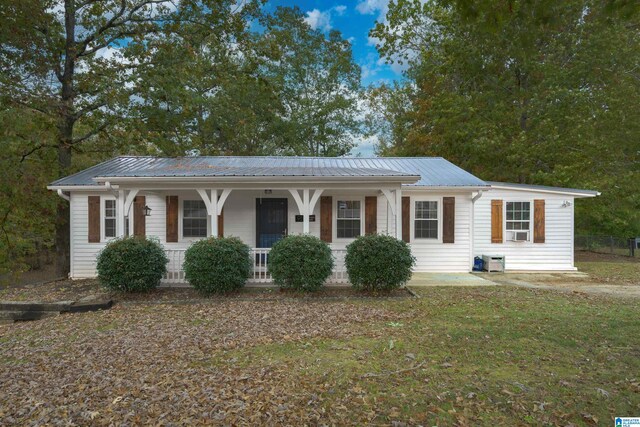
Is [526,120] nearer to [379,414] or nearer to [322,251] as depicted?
[322,251]

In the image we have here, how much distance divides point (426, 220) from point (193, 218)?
6985 mm

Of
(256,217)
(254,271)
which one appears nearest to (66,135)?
(256,217)

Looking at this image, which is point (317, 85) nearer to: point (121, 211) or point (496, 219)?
point (496, 219)

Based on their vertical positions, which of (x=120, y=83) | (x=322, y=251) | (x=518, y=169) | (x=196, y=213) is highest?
(x=120, y=83)

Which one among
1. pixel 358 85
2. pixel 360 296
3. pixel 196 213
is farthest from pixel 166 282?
pixel 358 85

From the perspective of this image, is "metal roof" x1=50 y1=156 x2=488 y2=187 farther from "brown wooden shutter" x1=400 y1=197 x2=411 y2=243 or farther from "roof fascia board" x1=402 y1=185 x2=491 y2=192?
"brown wooden shutter" x1=400 y1=197 x2=411 y2=243

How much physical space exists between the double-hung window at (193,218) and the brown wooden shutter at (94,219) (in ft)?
8.05

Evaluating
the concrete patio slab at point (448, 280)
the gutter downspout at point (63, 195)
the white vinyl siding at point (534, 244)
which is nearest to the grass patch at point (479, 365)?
the concrete patio slab at point (448, 280)

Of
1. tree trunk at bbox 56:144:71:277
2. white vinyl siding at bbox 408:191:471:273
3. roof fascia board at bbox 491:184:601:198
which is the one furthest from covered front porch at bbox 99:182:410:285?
roof fascia board at bbox 491:184:601:198

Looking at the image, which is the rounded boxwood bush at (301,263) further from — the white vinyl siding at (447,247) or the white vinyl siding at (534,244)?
the white vinyl siding at (534,244)

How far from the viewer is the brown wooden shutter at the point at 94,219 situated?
35.9ft

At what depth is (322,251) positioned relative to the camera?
808cm

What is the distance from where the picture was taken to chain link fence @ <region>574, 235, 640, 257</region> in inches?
655

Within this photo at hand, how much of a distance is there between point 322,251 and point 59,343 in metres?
4.77
